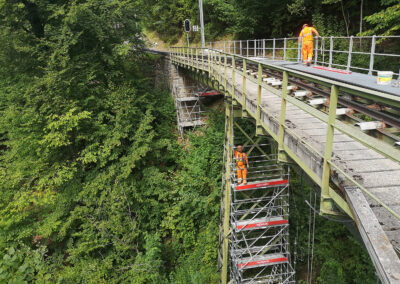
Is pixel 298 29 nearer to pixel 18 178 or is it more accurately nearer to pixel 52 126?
pixel 52 126

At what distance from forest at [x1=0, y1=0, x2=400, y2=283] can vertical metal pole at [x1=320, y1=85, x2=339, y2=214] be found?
7.51 metres

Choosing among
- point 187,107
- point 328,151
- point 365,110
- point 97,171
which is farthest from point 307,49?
point 97,171

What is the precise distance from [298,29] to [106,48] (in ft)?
43.1

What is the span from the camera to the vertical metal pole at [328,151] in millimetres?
2695

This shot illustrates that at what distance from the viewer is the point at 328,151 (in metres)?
2.78

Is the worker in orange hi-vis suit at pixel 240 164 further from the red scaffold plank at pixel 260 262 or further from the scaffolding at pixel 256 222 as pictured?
the red scaffold plank at pixel 260 262

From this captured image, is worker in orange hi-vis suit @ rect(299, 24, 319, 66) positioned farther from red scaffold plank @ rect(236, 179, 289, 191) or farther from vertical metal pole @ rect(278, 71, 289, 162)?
vertical metal pole @ rect(278, 71, 289, 162)

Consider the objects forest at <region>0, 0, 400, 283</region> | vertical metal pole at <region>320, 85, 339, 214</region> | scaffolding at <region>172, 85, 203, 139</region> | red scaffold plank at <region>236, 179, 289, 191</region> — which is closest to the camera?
vertical metal pole at <region>320, 85, 339, 214</region>

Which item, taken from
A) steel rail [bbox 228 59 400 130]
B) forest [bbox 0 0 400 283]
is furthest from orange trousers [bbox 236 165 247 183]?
forest [bbox 0 0 400 283]

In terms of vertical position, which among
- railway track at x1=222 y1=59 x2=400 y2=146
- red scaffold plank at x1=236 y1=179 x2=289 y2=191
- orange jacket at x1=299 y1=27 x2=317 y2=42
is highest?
orange jacket at x1=299 y1=27 x2=317 y2=42

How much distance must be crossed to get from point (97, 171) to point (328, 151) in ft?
37.7

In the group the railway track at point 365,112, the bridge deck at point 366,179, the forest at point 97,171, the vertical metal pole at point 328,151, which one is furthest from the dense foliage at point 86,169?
the vertical metal pole at point 328,151

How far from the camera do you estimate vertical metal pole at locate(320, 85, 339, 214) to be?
2695 mm

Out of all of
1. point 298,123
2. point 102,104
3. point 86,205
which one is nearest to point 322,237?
point 298,123
